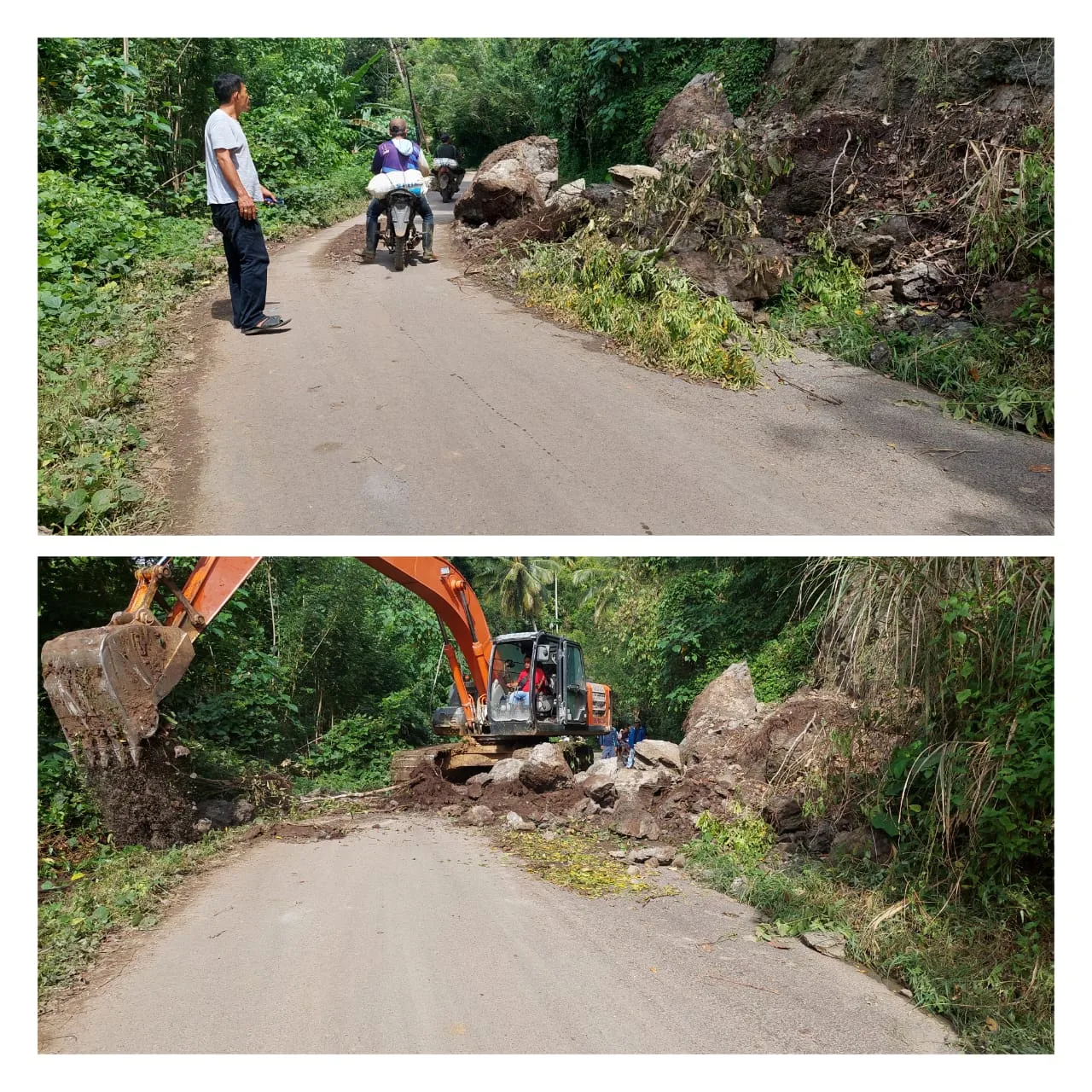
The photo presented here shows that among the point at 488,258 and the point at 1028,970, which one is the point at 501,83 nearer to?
the point at 488,258

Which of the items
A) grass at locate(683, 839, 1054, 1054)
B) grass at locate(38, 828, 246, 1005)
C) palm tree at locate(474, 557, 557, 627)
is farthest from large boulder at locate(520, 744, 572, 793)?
palm tree at locate(474, 557, 557, 627)

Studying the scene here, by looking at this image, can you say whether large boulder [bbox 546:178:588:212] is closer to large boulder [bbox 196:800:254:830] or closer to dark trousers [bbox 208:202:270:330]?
dark trousers [bbox 208:202:270:330]

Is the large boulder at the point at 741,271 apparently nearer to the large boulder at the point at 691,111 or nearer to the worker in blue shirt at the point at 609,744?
the large boulder at the point at 691,111

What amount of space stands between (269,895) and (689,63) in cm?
1170

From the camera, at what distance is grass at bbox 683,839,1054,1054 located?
409 cm

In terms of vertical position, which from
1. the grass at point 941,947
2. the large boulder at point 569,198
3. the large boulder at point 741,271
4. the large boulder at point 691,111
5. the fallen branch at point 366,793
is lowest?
the fallen branch at point 366,793

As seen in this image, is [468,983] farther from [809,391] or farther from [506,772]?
[506,772]

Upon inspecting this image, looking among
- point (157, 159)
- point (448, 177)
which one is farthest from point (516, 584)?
point (157, 159)

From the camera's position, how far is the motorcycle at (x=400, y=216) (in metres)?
9.95

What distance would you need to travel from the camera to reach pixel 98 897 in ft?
18.9

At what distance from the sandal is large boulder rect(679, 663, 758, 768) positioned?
19.8ft

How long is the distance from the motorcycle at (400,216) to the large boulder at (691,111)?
3292mm

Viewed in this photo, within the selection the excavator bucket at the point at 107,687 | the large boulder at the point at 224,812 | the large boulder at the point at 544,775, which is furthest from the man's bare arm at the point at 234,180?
the large boulder at the point at 544,775

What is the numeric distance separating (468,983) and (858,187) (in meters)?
9.06
